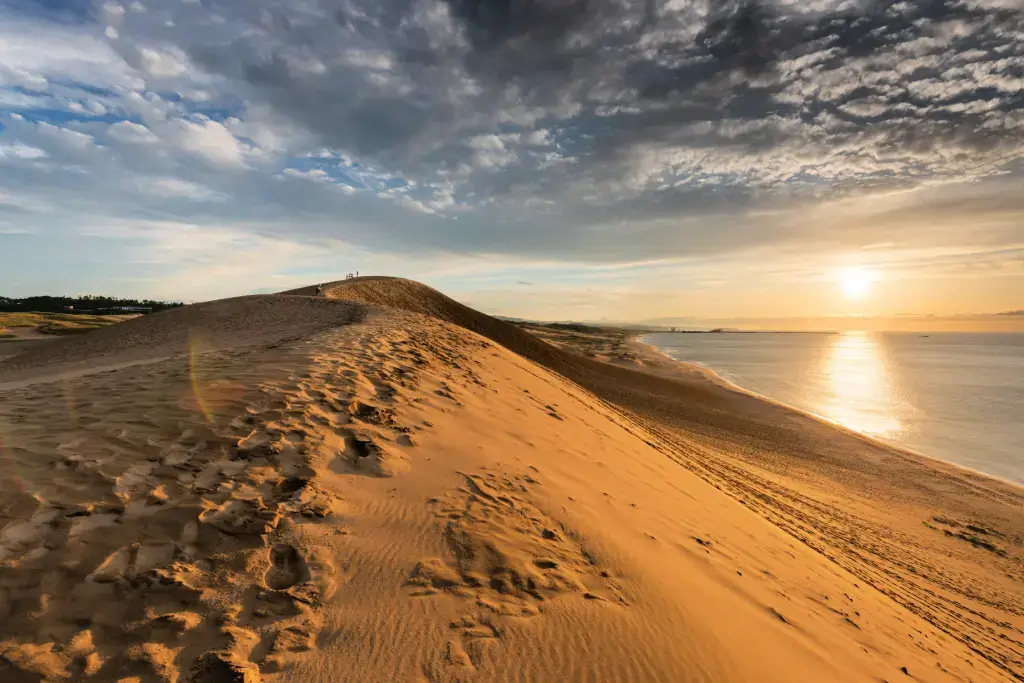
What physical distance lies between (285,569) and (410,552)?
2.72 feet

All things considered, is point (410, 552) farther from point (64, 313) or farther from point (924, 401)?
point (64, 313)

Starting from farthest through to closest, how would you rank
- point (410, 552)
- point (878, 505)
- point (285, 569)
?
point (878, 505)
point (410, 552)
point (285, 569)

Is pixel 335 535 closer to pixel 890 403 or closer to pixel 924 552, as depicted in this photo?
pixel 924 552

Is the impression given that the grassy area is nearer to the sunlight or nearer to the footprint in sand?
the footprint in sand

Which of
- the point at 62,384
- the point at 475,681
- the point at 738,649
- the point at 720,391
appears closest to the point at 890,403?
the point at 720,391

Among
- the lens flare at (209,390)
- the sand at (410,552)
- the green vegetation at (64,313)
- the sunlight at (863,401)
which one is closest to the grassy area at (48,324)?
the green vegetation at (64,313)

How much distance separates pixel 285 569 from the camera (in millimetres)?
2982

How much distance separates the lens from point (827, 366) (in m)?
44.1

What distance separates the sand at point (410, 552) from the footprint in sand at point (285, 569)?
0.07 feet

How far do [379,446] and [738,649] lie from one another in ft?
12.1

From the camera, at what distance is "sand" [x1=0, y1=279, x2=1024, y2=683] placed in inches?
98.2

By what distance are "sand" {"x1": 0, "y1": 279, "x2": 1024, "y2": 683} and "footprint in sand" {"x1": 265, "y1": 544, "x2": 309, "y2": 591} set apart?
0.02 metres

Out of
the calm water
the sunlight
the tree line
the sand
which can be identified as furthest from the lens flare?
the tree line

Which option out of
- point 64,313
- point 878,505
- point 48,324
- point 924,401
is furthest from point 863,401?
point 64,313
